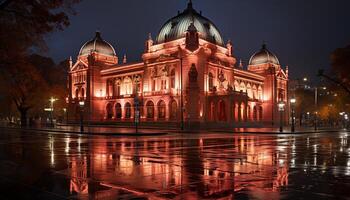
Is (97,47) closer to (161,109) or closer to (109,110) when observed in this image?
(109,110)

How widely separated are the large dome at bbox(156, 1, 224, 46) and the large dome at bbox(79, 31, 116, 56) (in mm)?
20321

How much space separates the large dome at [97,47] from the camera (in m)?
96.4

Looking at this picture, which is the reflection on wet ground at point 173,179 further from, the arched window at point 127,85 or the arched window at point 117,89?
the arched window at point 117,89

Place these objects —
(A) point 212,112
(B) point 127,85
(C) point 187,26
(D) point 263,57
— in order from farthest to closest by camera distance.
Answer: (D) point 263,57
(B) point 127,85
(C) point 187,26
(A) point 212,112

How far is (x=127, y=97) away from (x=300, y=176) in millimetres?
71351

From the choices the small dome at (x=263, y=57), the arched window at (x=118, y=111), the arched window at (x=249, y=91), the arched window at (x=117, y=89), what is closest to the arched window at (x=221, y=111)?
the arched window at (x=249, y=91)

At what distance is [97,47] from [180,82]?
36239 mm

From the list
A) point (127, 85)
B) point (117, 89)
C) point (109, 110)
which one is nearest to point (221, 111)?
point (127, 85)

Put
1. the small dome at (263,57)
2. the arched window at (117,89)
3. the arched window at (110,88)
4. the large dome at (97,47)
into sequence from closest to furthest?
1. the arched window at (117,89)
2. the arched window at (110,88)
3. the large dome at (97,47)
4. the small dome at (263,57)

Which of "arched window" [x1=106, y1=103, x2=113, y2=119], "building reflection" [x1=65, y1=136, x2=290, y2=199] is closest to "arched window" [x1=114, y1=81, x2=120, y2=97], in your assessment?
"arched window" [x1=106, y1=103, x2=113, y2=119]

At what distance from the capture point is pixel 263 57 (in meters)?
104

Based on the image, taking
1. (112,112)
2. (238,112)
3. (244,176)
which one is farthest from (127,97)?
A: (244,176)

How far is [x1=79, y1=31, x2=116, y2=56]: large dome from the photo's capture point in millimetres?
96438

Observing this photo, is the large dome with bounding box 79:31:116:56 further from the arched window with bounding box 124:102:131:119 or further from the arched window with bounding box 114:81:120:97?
the arched window with bounding box 124:102:131:119
